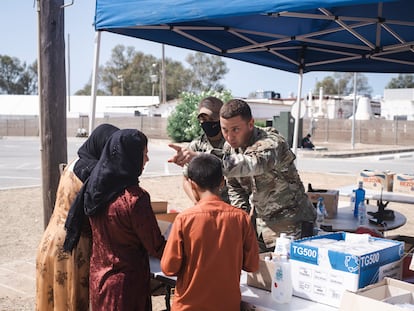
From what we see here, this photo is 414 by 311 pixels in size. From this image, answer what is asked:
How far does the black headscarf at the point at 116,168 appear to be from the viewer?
2527 millimetres

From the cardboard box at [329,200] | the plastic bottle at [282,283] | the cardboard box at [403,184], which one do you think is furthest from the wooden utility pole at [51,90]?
the cardboard box at [403,184]

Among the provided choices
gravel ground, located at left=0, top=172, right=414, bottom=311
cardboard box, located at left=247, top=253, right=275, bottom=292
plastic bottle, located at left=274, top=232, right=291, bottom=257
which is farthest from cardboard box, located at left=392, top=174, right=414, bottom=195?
cardboard box, located at left=247, top=253, right=275, bottom=292

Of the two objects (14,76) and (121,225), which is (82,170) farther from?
(14,76)

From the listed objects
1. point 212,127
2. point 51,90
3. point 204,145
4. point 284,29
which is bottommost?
point 204,145

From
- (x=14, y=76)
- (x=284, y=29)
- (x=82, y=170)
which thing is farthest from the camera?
(x=14, y=76)

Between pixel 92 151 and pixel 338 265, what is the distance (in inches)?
62.5

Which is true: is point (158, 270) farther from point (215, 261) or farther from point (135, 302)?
point (215, 261)

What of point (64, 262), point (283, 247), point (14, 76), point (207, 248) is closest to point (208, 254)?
point (207, 248)

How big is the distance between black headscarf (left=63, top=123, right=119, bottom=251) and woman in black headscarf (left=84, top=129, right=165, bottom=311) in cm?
17

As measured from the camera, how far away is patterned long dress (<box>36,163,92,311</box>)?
2.97 metres

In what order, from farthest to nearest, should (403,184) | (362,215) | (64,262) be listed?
(403,184)
(362,215)
(64,262)

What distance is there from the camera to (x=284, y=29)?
16.6ft

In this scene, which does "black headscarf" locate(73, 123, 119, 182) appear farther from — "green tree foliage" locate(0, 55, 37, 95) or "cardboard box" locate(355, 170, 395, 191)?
"green tree foliage" locate(0, 55, 37, 95)

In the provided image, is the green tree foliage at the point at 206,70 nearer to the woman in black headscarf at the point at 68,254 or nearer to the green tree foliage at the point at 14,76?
the green tree foliage at the point at 14,76
